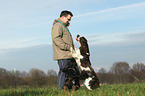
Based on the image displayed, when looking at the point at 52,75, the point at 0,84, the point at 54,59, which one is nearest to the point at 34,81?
the point at 52,75

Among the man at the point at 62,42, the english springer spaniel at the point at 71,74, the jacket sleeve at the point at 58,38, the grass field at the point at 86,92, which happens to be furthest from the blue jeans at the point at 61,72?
the jacket sleeve at the point at 58,38

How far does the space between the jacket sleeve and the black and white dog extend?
429 mm

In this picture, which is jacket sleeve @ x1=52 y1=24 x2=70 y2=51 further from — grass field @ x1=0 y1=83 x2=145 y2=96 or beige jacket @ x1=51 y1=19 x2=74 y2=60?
grass field @ x1=0 y1=83 x2=145 y2=96

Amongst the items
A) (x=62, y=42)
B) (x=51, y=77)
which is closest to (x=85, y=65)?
(x=62, y=42)

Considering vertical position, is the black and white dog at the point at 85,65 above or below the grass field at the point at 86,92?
above

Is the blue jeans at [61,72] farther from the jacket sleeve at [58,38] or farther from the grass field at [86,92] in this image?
the jacket sleeve at [58,38]

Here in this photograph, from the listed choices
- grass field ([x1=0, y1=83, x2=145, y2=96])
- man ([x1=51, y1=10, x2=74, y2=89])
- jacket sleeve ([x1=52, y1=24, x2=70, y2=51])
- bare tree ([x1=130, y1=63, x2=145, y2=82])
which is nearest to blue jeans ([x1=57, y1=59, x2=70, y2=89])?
man ([x1=51, y1=10, x2=74, y2=89])

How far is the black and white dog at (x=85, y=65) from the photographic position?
6.50 meters

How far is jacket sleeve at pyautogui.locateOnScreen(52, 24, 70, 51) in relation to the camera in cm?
673

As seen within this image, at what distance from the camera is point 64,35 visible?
7.04 metres

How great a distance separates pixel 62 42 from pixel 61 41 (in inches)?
1.8

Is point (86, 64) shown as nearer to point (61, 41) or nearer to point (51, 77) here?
point (61, 41)

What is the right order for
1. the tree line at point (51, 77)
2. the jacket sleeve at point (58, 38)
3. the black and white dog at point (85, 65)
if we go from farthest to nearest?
1. the tree line at point (51, 77)
2. the jacket sleeve at point (58, 38)
3. the black and white dog at point (85, 65)

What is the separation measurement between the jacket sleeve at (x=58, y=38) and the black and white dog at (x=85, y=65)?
0.43 meters
